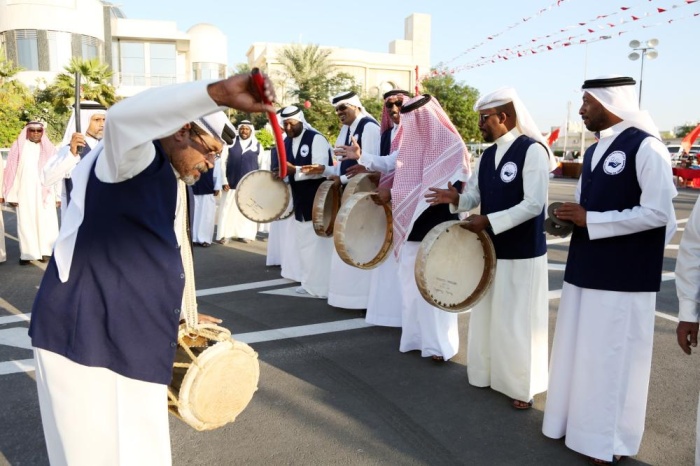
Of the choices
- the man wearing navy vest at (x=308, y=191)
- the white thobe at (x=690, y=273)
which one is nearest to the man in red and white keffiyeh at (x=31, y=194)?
the man wearing navy vest at (x=308, y=191)

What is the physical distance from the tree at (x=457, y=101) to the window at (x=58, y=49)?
24686 millimetres

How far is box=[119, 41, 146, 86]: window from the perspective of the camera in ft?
144

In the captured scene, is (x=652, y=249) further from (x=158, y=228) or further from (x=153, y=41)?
(x=153, y=41)

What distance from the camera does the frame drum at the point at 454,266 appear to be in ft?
12.7

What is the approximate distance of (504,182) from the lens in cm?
389

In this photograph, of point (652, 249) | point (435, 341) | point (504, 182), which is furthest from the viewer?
point (435, 341)

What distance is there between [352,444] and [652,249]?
1.95 metres

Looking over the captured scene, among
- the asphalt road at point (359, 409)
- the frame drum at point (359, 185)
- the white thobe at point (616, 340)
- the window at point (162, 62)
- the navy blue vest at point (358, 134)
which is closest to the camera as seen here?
the white thobe at point (616, 340)

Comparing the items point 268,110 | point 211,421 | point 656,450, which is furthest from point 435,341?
point 268,110

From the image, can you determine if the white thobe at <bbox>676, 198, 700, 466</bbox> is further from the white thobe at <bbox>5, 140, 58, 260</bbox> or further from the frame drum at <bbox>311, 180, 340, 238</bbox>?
the white thobe at <bbox>5, 140, 58, 260</bbox>

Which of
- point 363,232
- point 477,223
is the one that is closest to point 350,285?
point 363,232

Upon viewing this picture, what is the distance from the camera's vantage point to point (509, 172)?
12.7 ft

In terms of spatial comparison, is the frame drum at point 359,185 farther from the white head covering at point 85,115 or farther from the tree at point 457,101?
the tree at point 457,101

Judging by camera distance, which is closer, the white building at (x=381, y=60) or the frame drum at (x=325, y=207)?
the frame drum at (x=325, y=207)
